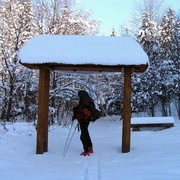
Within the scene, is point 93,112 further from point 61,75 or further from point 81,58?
point 61,75

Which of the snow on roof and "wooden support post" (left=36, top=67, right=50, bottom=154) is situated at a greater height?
the snow on roof

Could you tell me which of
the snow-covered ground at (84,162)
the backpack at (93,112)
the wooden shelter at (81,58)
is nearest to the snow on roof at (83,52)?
the wooden shelter at (81,58)

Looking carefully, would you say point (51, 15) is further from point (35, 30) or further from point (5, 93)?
point (5, 93)

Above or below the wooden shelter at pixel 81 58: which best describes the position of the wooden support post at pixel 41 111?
below

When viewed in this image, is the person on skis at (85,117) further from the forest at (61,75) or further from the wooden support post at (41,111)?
the forest at (61,75)

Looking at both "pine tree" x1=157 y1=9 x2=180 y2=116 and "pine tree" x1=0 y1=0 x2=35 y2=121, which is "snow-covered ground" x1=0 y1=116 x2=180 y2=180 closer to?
"pine tree" x1=0 y1=0 x2=35 y2=121

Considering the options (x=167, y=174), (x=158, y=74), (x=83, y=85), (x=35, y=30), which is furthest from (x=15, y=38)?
(x=167, y=174)

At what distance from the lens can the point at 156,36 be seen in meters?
21.4

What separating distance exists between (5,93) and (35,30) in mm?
4725

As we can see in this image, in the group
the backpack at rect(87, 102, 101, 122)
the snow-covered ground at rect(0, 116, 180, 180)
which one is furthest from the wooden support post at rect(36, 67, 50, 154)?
the backpack at rect(87, 102, 101, 122)

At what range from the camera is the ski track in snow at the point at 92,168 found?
5.25 meters

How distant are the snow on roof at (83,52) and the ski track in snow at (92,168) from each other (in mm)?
2251

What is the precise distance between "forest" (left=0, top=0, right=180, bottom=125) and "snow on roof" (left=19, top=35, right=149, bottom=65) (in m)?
8.26

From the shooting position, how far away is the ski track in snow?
5.25 meters
